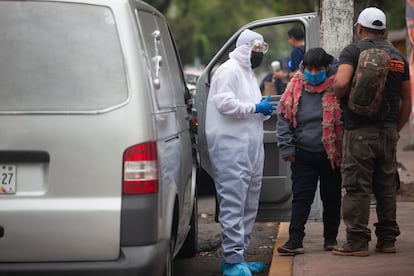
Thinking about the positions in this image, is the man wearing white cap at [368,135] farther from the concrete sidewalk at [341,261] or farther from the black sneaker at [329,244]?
the black sneaker at [329,244]

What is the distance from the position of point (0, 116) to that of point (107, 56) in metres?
0.68

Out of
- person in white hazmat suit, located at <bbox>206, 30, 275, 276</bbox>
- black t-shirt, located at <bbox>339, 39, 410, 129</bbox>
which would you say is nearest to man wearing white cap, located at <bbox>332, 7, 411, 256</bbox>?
black t-shirt, located at <bbox>339, 39, 410, 129</bbox>

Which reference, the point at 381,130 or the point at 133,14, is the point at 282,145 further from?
the point at 133,14

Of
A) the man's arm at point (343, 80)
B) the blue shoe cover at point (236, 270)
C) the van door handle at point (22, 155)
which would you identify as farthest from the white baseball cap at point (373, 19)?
the van door handle at point (22, 155)

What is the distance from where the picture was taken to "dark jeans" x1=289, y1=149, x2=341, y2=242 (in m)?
7.61

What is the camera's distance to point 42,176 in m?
5.35

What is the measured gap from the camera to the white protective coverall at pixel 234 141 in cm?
710

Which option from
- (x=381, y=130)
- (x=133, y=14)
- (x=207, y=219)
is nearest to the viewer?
(x=133, y=14)

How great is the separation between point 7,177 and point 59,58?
2.39 ft

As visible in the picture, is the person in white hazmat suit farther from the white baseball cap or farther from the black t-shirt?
the white baseball cap

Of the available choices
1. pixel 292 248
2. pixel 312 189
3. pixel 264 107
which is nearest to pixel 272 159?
pixel 312 189

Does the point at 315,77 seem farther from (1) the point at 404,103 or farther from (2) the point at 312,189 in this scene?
(2) the point at 312,189

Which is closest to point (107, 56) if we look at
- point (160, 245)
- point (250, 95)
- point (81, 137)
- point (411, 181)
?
point (81, 137)

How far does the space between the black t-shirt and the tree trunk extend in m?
2.38
